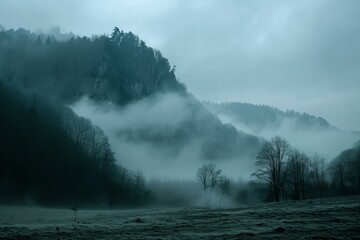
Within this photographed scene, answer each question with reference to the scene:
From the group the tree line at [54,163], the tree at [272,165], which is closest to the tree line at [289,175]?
the tree at [272,165]

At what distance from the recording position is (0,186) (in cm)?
8850

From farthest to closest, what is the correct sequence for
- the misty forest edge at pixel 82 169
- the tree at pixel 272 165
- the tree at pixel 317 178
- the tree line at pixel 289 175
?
the tree at pixel 317 178
the misty forest edge at pixel 82 169
the tree line at pixel 289 175
the tree at pixel 272 165

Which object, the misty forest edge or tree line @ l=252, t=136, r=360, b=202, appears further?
the misty forest edge

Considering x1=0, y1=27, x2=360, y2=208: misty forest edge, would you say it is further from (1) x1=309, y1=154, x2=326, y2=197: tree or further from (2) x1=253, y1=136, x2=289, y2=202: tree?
(1) x1=309, y1=154, x2=326, y2=197: tree

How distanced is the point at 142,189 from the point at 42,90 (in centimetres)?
9387

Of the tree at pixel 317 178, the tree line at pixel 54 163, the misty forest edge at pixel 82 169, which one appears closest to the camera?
the misty forest edge at pixel 82 169

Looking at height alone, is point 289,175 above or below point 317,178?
above

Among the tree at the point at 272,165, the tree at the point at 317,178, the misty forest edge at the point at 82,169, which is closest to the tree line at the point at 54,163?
the misty forest edge at the point at 82,169

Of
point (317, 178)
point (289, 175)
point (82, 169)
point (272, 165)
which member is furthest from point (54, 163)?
point (317, 178)

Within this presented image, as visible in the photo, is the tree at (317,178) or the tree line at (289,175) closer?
the tree line at (289,175)

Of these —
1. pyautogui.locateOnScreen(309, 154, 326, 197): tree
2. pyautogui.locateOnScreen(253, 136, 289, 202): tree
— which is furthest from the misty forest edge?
pyautogui.locateOnScreen(309, 154, 326, 197): tree

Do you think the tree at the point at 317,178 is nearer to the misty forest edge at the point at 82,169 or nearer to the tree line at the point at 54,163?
the misty forest edge at the point at 82,169

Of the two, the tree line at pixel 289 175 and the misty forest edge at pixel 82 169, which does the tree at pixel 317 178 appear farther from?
the misty forest edge at pixel 82 169

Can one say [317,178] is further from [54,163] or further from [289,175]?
[54,163]
